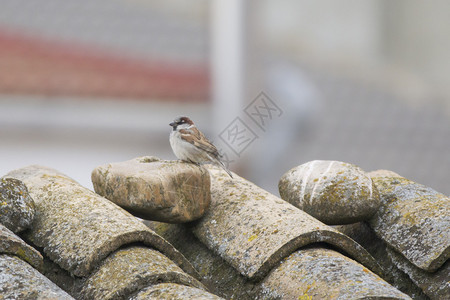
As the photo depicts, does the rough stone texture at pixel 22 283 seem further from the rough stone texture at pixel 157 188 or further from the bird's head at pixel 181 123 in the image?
the bird's head at pixel 181 123

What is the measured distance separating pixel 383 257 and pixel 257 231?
2.29 feet

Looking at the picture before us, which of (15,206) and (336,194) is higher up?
(15,206)

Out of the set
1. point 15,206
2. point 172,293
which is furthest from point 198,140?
point 172,293

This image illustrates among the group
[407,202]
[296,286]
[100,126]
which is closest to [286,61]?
[100,126]

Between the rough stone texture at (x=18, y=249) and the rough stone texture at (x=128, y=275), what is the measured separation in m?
0.23

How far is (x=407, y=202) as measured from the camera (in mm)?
3980

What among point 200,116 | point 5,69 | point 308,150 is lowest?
point 308,150

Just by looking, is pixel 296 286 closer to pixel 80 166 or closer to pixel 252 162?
pixel 252 162

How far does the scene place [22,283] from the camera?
111 inches

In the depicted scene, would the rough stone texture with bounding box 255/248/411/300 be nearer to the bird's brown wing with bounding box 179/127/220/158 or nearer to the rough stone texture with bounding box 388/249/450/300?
the rough stone texture with bounding box 388/249/450/300

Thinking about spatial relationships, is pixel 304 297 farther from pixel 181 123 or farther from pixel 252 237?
pixel 181 123

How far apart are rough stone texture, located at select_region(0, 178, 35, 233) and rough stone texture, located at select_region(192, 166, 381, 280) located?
89 cm

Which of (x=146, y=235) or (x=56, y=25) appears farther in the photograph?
(x=56, y=25)

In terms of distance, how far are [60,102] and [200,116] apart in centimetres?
214
